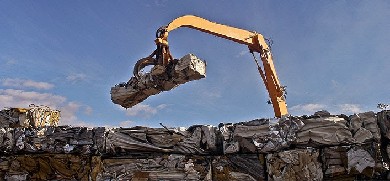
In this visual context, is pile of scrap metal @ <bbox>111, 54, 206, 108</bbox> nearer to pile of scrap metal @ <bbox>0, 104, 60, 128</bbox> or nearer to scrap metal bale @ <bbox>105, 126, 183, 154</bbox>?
pile of scrap metal @ <bbox>0, 104, 60, 128</bbox>

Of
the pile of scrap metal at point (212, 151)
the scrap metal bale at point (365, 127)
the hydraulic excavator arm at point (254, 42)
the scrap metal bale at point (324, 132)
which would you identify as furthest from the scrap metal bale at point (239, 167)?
the hydraulic excavator arm at point (254, 42)

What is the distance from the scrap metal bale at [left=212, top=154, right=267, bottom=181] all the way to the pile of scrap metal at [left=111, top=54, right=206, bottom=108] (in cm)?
231

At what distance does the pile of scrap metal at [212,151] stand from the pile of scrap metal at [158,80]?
2221 mm

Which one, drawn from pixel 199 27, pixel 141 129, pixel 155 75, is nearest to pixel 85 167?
pixel 141 129

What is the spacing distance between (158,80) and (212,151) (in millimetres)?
3612

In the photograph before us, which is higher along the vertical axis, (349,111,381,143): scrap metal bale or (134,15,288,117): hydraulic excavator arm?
(134,15,288,117): hydraulic excavator arm

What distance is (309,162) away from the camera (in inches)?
69.6

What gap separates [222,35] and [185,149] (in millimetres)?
8603

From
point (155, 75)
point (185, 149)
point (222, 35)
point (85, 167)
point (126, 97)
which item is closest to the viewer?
point (185, 149)

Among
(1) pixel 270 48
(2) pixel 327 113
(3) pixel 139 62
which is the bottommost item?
(2) pixel 327 113

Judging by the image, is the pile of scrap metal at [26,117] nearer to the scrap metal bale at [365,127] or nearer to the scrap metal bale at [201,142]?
the scrap metal bale at [201,142]

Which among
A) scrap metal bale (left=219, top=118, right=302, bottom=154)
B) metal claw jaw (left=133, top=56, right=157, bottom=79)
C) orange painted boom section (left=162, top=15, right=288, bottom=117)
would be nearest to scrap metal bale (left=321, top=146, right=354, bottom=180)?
scrap metal bale (left=219, top=118, right=302, bottom=154)

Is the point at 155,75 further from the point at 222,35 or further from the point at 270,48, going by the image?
the point at 270,48

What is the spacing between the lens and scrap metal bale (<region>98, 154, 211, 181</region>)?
1.95 m
